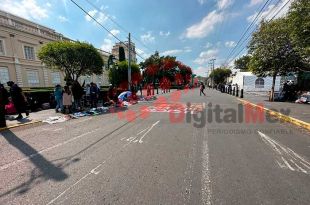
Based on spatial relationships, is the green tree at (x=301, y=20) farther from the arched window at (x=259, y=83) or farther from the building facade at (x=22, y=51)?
the building facade at (x=22, y=51)

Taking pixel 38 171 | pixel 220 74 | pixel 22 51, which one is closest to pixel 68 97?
pixel 38 171

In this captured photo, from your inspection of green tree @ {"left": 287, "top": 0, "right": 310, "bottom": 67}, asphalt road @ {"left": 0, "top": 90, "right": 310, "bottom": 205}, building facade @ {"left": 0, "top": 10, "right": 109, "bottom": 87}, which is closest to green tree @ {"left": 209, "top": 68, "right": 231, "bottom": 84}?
building facade @ {"left": 0, "top": 10, "right": 109, "bottom": 87}

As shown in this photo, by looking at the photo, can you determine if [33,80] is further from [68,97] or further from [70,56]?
[68,97]

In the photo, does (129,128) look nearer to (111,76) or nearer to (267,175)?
(267,175)

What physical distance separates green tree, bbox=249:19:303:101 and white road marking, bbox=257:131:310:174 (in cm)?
1250

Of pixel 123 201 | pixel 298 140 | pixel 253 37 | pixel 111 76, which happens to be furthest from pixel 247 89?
pixel 123 201

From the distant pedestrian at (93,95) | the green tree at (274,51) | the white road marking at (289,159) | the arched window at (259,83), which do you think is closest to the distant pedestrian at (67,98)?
the distant pedestrian at (93,95)

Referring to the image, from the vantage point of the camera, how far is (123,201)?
271cm

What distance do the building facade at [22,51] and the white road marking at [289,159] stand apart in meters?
33.8

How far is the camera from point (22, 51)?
30016 millimetres

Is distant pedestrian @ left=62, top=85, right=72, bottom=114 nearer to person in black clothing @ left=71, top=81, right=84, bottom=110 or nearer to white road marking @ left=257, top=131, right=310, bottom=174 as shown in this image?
person in black clothing @ left=71, top=81, right=84, bottom=110

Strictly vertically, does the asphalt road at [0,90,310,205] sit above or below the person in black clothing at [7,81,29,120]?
below

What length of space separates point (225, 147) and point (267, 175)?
154 centimetres

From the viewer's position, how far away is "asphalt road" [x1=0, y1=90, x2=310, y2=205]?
2834 mm
